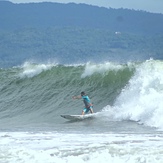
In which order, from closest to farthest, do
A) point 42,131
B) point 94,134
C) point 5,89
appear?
point 94,134 → point 42,131 → point 5,89

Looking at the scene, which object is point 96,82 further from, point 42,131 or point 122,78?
point 42,131

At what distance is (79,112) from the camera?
2275 cm

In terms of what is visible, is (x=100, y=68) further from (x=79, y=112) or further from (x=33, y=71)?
(x=79, y=112)

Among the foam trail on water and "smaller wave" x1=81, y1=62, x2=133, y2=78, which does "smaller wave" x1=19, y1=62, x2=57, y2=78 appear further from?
the foam trail on water

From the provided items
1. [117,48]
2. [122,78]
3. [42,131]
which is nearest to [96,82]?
[122,78]

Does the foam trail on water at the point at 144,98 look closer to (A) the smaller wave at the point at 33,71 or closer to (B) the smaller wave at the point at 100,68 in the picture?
(B) the smaller wave at the point at 100,68

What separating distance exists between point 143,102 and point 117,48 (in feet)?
566

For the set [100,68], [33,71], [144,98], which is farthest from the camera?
[33,71]

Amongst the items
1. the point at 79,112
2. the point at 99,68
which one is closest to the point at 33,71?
the point at 99,68

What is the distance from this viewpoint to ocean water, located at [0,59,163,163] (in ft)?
39.4

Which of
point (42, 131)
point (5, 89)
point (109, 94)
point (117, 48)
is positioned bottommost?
point (42, 131)

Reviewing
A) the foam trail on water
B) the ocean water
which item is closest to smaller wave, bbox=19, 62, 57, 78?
the ocean water

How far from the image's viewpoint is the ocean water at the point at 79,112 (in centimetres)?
1200

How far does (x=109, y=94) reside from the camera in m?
25.0
